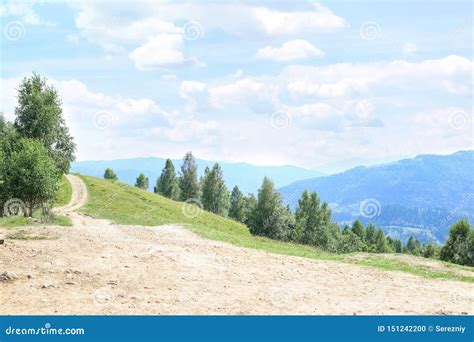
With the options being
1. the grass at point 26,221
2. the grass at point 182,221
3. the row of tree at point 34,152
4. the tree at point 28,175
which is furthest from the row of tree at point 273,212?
the grass at point 26,221

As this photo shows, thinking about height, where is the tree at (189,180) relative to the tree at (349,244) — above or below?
above

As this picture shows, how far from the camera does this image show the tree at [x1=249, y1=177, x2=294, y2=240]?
98375 millimetres

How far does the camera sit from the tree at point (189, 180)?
148m

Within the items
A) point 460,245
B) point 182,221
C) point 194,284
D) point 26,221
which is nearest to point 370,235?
point 460,245

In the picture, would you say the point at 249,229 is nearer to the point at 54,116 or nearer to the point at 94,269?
the point at 54,116

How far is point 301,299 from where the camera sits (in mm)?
19188

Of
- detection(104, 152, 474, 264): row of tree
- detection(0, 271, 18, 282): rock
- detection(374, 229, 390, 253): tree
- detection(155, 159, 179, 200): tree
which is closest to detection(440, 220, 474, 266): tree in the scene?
detection(104, 152, 474, 264): row of tree

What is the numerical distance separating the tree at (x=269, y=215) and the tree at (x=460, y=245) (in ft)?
106

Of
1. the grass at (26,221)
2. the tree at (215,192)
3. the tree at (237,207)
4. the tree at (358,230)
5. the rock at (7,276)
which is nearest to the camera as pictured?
the rock at (7,276)

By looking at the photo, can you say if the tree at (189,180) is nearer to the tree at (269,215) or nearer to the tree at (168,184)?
the tree at (168,184)

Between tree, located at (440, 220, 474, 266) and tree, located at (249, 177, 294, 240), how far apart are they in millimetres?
32398

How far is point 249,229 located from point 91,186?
32.1m

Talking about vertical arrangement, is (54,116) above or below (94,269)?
above
